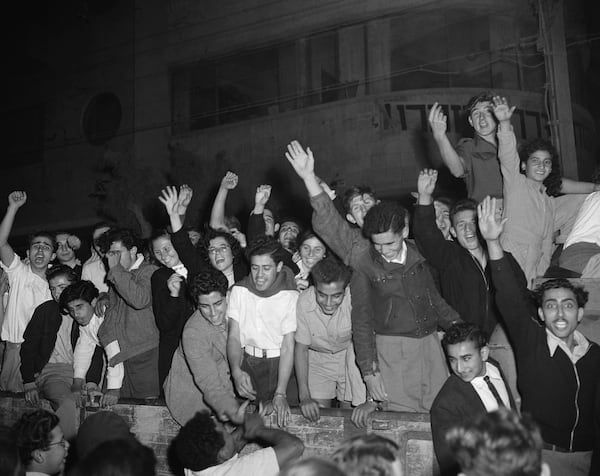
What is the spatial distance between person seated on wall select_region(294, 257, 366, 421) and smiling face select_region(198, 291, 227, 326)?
0.66m

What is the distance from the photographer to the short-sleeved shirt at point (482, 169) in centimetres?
585

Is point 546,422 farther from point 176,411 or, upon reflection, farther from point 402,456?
point 176,411

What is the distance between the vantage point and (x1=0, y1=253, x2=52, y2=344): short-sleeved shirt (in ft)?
23.8

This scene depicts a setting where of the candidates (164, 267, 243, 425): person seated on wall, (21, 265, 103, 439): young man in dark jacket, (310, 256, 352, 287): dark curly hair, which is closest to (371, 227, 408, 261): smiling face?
(310, 256, 352, 287): dark curly hair

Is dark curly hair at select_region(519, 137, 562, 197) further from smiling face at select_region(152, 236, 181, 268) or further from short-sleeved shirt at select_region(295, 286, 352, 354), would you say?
smiling face at select_region(152, 236, 181, 268)

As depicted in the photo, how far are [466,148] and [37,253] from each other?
5.16m

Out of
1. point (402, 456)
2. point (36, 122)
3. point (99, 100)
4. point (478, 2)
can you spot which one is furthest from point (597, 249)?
point (36, 122)

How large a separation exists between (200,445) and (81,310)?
10.1 feet

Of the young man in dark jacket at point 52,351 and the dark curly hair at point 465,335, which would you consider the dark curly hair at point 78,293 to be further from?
the dark curly hair at point 465,335

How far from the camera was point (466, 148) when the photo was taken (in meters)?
6.02

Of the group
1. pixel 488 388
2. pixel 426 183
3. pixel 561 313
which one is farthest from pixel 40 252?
pixel 561 313

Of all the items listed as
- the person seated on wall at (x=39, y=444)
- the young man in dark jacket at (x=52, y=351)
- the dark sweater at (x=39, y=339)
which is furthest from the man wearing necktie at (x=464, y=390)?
the dark sweater at (x=39, y=339)

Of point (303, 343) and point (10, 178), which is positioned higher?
point (10, 178)

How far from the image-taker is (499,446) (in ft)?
7.79
